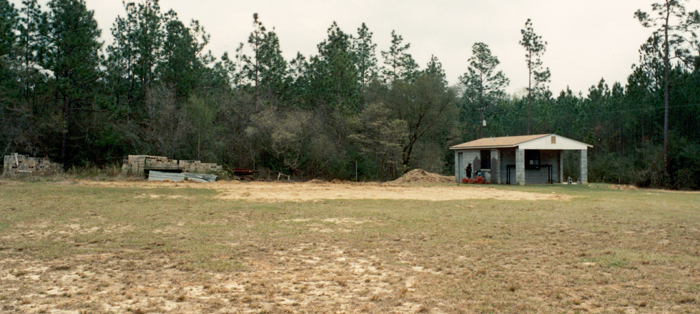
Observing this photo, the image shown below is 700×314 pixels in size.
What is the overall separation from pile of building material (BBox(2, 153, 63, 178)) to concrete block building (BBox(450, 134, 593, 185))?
27309 millimetres

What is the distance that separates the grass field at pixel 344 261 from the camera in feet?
17.0

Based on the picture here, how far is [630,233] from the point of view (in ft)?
33.0

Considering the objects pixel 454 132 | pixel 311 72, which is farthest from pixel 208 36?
pixel 454 132

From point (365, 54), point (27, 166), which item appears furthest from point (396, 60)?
point (27, 166)

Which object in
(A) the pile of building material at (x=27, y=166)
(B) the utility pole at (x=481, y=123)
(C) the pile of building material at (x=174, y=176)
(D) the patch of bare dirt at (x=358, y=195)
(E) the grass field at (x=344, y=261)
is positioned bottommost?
Result: (E) the grass field at (x=344, y=261)

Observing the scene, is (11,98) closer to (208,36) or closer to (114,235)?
(208,36)

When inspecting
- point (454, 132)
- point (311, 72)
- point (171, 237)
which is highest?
point (311, 72)

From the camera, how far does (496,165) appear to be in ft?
102

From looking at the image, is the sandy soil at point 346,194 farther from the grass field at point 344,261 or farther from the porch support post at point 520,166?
the porch support post at point 520,166

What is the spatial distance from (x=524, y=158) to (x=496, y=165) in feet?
5.87

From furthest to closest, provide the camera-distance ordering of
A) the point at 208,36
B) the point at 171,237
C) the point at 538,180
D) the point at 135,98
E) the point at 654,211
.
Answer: the point at 208,36, the point at 135,98, the point at 538,180, the point at 654,211, the point at 171,237

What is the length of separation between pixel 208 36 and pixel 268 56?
6088 millimetres

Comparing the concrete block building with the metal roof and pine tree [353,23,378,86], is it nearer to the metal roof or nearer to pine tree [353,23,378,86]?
the metal roof

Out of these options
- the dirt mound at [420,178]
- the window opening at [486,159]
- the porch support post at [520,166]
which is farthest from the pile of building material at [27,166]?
the porch support post at [520,166]
